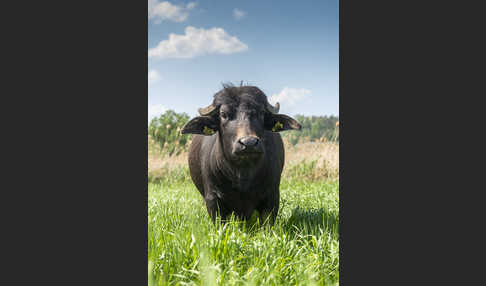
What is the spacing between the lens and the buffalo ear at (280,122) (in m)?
Answer: 4.39

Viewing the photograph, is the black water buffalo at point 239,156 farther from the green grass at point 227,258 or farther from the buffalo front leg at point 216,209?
the green grass at point 227,258

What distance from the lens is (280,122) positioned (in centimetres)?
445

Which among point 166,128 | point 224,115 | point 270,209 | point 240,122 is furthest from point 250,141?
point 166,128

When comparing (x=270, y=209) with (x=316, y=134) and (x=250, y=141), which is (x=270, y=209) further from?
(x=316, y=134)

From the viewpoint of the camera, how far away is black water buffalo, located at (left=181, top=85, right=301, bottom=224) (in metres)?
4.15

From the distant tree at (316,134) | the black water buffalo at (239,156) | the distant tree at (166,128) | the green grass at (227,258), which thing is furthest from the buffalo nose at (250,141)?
the distant tree at (316,134)

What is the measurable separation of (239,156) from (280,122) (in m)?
0.88

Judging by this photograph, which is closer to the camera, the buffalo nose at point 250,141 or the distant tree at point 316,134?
the buffalo nose at point 250,141

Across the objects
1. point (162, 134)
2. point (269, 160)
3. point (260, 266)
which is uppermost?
point (162, 134)

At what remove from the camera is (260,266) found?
115 inches

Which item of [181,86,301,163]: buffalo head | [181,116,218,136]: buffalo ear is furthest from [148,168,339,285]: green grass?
[181,116,218,136]: buffalo ear

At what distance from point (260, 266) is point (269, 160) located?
190cm
